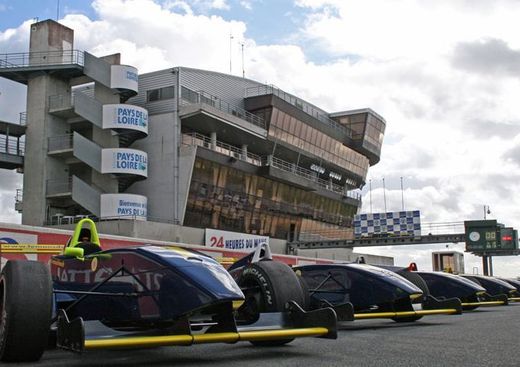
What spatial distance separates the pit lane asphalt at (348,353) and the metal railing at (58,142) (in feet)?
127

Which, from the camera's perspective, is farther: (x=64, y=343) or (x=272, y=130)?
(x=272, y=130)

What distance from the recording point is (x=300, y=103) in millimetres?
62656

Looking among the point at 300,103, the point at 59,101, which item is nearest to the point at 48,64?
the point at 59,101

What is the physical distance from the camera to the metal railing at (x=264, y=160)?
46.8 metres

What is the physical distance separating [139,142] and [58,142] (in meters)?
5.93

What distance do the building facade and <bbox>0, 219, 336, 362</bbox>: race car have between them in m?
31.9

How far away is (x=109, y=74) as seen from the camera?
44.2m

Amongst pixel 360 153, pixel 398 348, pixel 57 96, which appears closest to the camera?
pixel 398 348

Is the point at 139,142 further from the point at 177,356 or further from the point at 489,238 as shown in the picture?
the point at 177,356

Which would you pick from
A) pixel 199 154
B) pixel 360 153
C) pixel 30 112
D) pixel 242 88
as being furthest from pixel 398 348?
pixel 360 153

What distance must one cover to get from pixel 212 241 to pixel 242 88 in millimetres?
15661

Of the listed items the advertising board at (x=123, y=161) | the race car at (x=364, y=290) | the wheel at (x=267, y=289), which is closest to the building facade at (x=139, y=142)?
the advertising board at (x=123, y=161)

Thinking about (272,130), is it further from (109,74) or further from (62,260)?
(62,260)

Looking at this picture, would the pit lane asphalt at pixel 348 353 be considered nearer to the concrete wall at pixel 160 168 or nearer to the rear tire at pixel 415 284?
the rear tire at pixel 415 284
